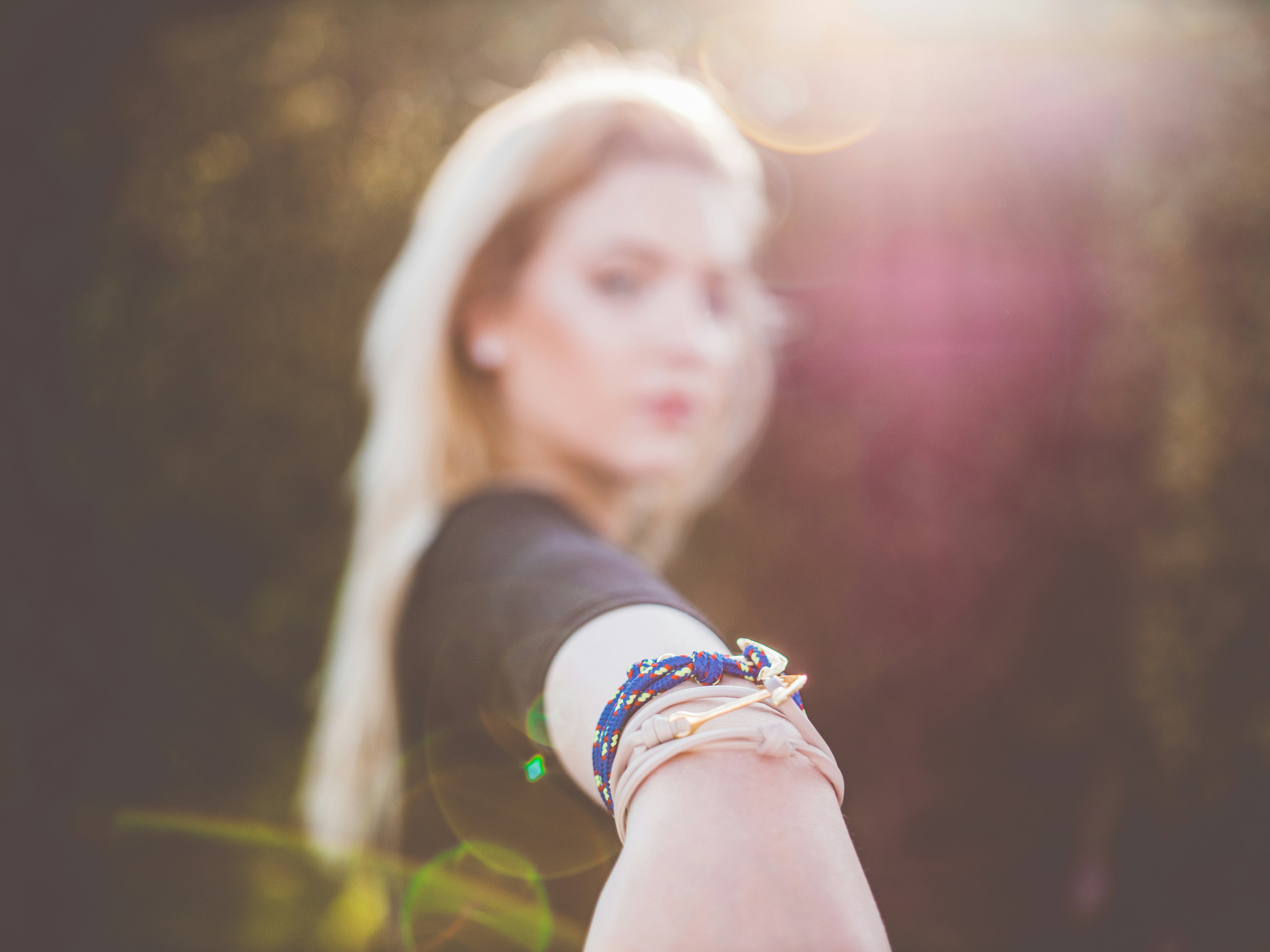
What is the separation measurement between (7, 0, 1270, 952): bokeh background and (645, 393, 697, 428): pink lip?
1.69 meters

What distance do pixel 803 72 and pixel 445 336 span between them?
2440 mm

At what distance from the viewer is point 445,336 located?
199 centimetres

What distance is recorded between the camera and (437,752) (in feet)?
4.46

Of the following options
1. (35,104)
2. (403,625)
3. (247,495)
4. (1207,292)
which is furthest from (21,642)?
(1207,292)

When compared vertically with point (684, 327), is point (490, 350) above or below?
above

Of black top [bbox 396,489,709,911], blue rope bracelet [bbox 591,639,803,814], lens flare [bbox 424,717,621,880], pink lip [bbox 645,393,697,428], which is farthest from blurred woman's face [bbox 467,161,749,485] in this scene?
blue rope bracelet [bbox 591,639,803,814]

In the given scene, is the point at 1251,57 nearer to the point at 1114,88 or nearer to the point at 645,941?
the point at 1114,88

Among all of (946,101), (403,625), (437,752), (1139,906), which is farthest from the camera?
(946,101)

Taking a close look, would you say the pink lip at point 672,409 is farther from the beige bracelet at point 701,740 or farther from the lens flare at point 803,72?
the lens flare at point 803,72

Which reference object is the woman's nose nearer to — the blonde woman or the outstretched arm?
the blonde woman

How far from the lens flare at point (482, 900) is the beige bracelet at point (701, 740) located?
0.89 m

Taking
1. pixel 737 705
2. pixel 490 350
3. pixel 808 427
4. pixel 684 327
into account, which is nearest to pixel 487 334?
pixel 490 350

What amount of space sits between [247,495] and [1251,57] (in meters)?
5.26

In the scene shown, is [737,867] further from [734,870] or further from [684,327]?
[684,327]
